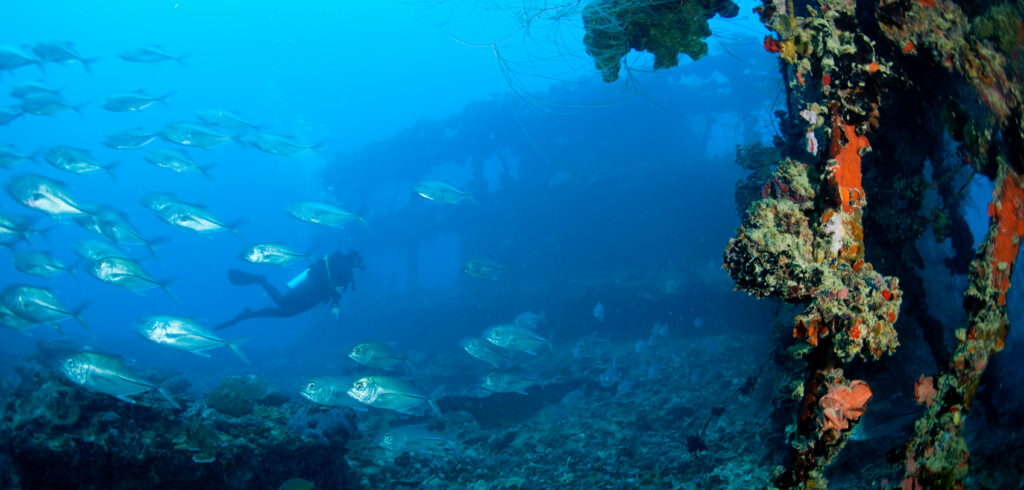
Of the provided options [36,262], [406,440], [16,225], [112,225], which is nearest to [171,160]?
[112,225]

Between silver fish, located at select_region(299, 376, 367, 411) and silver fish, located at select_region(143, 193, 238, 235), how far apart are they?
408 centimetres

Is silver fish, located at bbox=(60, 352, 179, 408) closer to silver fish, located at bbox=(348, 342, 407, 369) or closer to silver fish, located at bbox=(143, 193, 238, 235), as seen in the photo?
silver fish, located at bbox=(348, 342, 407, 369)

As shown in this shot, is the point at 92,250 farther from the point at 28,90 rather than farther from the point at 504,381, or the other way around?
the point at 504,381

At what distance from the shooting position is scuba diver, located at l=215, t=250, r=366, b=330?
47.7 ft

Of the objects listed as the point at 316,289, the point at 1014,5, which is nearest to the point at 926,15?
the point at 1014,5

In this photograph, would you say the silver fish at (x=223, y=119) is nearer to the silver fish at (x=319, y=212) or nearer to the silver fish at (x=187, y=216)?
the silver fish at (x=319, y=212)

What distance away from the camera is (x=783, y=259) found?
1.45 meters

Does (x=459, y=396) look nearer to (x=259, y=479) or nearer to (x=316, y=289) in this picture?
(x=259, y=479)

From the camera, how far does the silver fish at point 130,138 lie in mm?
9297

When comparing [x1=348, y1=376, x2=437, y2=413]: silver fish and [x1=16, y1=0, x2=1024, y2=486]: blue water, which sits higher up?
[x1=348, y1=376, x2=437, y2=413]: silver fish

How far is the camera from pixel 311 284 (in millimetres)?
15109

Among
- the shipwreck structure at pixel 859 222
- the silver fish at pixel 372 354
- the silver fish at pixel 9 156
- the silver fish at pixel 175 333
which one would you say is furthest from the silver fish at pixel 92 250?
the shipwreck structure at pixel 859 222

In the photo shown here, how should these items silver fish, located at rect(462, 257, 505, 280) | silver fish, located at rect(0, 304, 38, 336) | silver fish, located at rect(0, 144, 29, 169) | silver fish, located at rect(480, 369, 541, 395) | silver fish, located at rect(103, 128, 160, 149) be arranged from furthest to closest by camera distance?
silver fish, located at rect(462, 257, 505, 280) < silver fish, located at rect(0, 144, 29, 169) < silver fish, located at rect(103, 128, 160, 149) < silver fish, located at rect(480, 369, 541, 395) < silver fish, located at rect(0, 304, 38, 336)

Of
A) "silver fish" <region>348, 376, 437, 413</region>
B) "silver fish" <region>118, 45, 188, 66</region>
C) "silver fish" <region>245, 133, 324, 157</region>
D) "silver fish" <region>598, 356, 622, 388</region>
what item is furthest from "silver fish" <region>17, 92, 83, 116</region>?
"silver fish" <region>598, 356, 622, 388</region>
